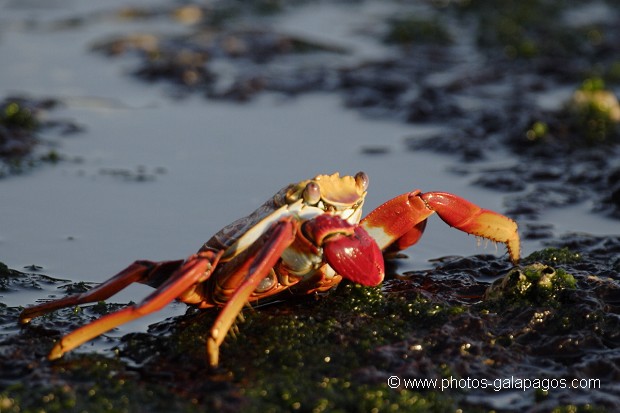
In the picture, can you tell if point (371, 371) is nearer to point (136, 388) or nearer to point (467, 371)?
point (467, 371)

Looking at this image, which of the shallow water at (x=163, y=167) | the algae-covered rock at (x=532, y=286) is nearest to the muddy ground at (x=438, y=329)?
the algae-covered rock at (x=532, y=286)

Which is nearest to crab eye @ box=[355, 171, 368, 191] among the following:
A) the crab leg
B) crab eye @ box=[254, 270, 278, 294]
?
the crab leg

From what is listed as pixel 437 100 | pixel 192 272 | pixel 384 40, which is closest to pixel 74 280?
pixel 192 272

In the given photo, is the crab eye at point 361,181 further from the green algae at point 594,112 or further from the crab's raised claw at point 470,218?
the green algae at point 594,112

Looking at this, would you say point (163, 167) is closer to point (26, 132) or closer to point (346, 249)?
point (26, 132)

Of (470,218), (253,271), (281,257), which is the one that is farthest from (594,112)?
(253,271)
